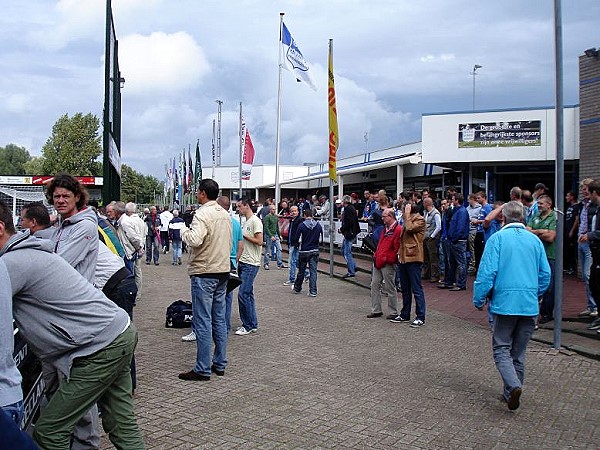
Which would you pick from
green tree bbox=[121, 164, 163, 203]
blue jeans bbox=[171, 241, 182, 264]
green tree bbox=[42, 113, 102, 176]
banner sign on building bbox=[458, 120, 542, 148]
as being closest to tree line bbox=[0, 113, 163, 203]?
green tree bbox=[42, 113, 102, 176]

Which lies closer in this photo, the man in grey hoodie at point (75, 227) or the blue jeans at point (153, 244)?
the man in grey hoodie at point (75, 227)

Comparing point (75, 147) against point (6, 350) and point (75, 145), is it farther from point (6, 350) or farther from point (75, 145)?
point (6, 350)

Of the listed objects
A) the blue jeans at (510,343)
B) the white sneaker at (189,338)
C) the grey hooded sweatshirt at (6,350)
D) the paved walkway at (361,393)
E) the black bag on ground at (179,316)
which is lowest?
the paved walkway at (361,393)

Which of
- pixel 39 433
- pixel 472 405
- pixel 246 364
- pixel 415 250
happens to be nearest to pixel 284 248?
pixel 415 250

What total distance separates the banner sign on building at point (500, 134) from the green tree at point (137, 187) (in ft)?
202

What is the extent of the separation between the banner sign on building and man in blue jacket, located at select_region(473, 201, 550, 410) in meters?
14.6

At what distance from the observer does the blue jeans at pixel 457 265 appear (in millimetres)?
12742

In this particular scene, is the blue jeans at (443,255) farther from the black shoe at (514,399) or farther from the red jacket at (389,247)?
the black shoe at (514,399)

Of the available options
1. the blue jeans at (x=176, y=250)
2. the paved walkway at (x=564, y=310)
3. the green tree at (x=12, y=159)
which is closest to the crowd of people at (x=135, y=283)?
the paved walkway at (x=564, y=310)

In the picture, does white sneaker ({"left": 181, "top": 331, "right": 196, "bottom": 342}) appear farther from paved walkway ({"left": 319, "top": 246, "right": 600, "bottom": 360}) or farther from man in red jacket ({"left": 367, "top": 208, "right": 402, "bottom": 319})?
paved walkway ({"left": 319, "top": 246, "right": 600, "bottom": 360})

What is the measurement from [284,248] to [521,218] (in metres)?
20.2

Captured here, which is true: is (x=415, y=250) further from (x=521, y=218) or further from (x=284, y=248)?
(x=284, y=248)

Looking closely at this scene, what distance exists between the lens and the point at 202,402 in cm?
596

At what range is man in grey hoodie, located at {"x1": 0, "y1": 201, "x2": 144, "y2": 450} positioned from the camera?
3.03 meters
